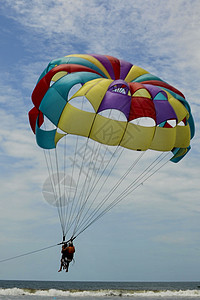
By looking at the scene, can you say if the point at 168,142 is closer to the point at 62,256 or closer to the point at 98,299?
the point at 62,256

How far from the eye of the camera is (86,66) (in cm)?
1441

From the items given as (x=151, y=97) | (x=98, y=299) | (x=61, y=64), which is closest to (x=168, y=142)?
(x=151, y=97)

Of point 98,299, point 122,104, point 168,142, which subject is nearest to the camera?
point 122,104

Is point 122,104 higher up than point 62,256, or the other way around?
point 122,104

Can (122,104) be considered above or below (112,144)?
above

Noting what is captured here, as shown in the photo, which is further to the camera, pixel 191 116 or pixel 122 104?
pixel 191 116

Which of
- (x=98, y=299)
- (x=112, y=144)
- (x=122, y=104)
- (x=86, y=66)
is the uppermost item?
(x=86, y=66)

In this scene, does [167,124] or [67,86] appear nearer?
[67,86]

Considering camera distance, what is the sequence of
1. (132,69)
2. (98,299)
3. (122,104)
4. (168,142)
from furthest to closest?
(98,299) < (132,69) < (168,142) < (122,104)

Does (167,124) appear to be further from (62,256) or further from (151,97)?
(62,256)

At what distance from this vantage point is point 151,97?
43.5 ft

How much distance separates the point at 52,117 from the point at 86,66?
2280 mm

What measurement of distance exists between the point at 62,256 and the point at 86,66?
6.29m

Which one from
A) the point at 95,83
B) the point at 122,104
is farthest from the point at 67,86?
the point at 122,104
